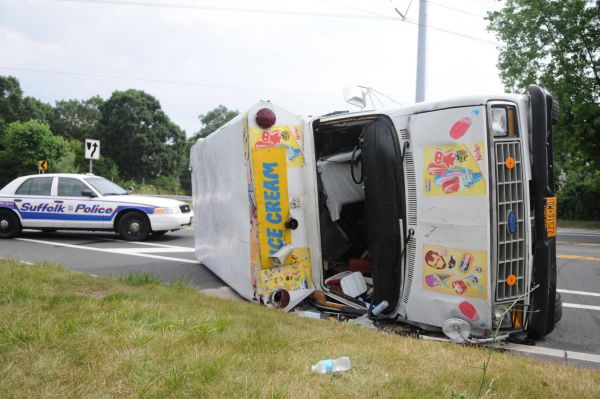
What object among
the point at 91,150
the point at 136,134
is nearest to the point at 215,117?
the point at 136,134

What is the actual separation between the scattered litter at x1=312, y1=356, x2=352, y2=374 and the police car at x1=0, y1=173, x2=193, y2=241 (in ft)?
26.9

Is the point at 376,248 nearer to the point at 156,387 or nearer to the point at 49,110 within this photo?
the point at 156,387

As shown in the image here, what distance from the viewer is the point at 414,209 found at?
4.07 m

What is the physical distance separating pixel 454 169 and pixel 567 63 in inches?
779

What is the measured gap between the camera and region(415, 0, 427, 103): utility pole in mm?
13727

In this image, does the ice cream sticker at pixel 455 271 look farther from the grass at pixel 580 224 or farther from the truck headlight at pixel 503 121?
the grass at pixel 580 224

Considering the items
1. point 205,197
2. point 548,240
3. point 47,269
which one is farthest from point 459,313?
point 47,269

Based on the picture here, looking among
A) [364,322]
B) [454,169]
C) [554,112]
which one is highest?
[554,112]

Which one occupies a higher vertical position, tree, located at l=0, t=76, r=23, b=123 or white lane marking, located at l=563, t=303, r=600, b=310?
tree, located at l=0, t=76, r=23, b=123

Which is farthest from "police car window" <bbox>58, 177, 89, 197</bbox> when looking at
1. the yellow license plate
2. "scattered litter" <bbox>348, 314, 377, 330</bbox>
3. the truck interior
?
the yellow license plate

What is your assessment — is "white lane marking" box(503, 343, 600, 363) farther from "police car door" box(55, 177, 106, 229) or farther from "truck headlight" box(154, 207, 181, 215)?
"police car door" box(55, 177, 106, 229)

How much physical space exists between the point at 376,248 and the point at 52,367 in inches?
109

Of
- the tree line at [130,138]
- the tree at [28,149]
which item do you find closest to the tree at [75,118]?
the tree line at [130,138]

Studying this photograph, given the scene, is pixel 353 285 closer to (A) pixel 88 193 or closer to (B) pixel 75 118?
(A) pixel 88 193
